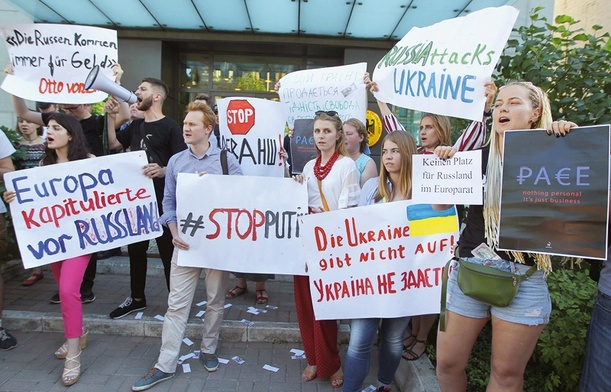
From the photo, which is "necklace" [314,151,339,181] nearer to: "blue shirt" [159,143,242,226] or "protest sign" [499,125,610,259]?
"blue shirt" [159,143,242,226]

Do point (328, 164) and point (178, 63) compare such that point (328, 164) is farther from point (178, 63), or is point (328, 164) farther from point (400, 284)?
point (178, 63)

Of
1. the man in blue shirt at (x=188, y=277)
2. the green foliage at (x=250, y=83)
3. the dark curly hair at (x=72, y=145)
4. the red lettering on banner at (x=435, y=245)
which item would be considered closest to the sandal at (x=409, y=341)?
the red lettering on banner at (x=435, y=245)

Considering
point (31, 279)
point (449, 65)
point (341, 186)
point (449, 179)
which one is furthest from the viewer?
point (31, 279)

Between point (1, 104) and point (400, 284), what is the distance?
28.2 ft

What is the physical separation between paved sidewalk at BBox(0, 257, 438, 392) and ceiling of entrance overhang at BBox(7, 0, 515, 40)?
5796 millimetres

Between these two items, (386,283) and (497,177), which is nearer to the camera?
(497,177)

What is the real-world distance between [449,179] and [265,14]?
742cm

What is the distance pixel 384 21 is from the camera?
8.62 metres

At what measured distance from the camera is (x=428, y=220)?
2738 millimetres

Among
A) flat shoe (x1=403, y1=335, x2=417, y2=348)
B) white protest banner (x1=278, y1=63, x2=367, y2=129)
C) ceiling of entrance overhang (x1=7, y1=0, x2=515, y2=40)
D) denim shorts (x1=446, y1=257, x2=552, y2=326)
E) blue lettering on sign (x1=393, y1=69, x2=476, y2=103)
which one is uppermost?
ceiling of entrance overhang (x1=7, y1=0, x2=515, y2=40)

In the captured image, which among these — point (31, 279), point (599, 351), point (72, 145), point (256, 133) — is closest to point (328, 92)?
point (256, 133)

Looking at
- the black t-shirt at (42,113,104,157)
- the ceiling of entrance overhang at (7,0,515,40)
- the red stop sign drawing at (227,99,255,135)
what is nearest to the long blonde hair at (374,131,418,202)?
the red stop sign drawing at (227,99,255,135)

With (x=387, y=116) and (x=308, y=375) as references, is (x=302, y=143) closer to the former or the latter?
(x=387, y=116)

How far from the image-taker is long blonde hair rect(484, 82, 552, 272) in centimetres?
195
